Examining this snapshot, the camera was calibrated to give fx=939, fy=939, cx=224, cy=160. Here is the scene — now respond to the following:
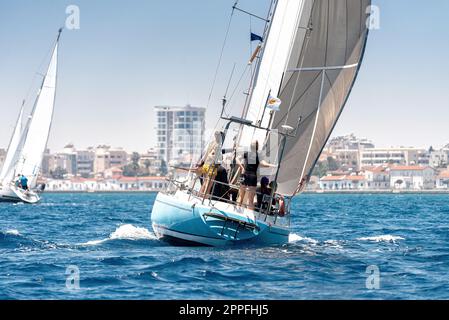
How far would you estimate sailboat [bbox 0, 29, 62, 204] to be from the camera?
58.9 meters

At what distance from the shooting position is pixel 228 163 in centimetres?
2323

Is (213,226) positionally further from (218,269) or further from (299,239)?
(299,239)

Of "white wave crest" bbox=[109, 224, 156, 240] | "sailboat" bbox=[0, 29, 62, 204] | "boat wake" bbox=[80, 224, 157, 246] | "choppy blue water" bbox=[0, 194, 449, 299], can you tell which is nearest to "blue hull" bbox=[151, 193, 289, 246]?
"choppy blue water" bbox=[0, 194, 449, 299]

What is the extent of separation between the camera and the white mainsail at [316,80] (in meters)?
21.8

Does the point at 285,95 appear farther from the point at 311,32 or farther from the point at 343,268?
the point at 343,268

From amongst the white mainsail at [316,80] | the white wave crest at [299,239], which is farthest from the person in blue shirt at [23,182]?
the white mainsail at [316,80]

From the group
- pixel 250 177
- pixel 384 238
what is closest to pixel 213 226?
pixel 250 177

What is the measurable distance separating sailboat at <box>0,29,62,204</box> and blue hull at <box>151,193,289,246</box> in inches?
1555

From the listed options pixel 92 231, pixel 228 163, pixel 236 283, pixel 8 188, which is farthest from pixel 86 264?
pixel 8 188

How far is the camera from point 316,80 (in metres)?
22.2

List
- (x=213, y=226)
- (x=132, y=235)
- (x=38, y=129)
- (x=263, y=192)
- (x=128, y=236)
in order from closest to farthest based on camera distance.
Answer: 1. (x=213, y=226)
2. (x=263, y=192)
3. (x=128, y=236)
4. (x=132, y=235)
5. (x=38, y=129)

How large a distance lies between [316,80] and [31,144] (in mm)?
40602

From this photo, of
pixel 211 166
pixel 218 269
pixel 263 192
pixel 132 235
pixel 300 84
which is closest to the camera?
pixel 218 269
